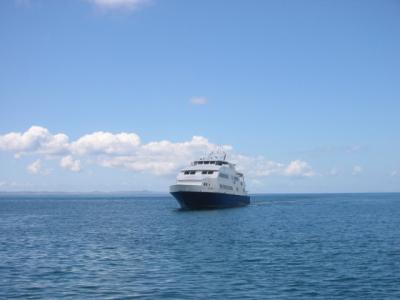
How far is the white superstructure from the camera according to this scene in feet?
268

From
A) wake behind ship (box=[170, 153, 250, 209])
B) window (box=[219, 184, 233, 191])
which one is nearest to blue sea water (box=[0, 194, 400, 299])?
wake behind ship (box=[170, 153, 250, 209])

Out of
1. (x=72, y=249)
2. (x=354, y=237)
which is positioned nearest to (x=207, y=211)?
(x=354, y=237)

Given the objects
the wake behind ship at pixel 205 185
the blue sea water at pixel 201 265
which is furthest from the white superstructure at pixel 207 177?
the blue sea water at pixel 201 265

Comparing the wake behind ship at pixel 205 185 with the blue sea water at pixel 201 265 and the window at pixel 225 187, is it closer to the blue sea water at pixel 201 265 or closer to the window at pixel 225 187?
the window at pixel 225 187

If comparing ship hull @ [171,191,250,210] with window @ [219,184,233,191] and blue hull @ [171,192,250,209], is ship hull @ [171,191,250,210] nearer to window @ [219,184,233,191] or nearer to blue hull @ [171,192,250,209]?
blue hull @ [171,192,250,209]

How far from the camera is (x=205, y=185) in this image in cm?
8294

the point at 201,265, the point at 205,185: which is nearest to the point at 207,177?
the point at 205,185

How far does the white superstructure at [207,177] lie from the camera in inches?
3219

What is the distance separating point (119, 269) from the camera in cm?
2983

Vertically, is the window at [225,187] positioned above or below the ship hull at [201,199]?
above

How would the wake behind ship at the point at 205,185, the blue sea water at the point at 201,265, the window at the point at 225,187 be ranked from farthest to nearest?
the window at the point at 225,187 → the wake behind ship at the point at 205,185 → the blue sea water at the point at 201,265

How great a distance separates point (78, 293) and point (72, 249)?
16.6 metres

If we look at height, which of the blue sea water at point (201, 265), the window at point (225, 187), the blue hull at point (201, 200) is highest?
the window at point (225, 187)

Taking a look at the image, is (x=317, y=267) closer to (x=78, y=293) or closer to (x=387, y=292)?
(x=387, y=292)
